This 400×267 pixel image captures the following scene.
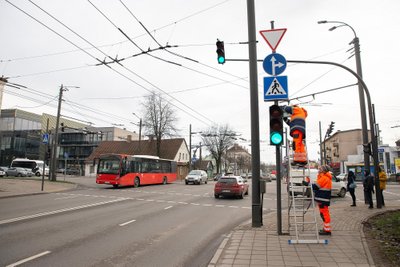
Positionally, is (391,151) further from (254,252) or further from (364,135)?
(254,252)

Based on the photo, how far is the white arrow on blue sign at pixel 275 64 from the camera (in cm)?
840

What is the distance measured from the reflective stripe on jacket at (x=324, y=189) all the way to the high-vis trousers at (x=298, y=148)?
84 cm

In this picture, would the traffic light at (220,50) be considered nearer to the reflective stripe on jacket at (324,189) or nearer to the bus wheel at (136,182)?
the reflective stripe on jacket at (324,189)

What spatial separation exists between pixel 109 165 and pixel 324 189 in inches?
822

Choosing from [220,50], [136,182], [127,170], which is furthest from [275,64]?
[136,182]

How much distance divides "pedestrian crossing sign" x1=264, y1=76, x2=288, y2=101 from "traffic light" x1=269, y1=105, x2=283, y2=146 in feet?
1.50

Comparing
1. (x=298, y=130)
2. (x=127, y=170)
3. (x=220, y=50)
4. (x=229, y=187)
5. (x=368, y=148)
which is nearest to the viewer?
(x=298, y=130)

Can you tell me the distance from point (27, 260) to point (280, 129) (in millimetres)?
6213

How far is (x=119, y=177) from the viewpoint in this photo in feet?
82.7

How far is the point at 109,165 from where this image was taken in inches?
1020

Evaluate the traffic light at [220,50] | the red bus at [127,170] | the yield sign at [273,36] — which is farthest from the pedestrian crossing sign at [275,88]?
the red bus at [127,170]

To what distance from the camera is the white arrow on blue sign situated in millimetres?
8398

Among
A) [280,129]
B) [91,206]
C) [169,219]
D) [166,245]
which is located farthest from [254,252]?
[91,206]

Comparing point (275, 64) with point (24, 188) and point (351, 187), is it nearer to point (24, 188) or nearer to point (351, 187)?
point (351, 187)
